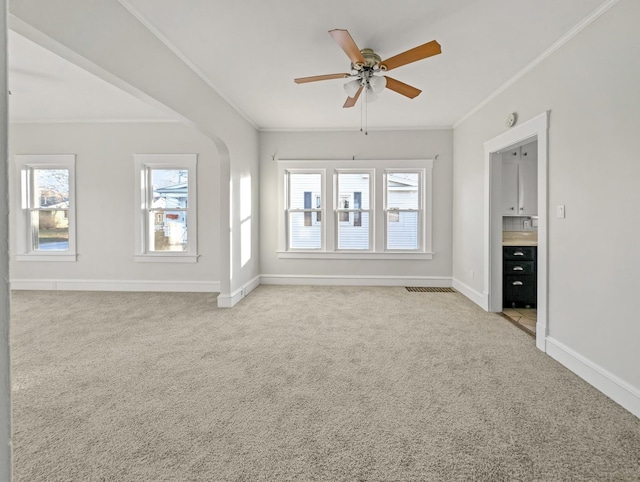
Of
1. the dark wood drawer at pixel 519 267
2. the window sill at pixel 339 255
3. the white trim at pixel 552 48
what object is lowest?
the dark wood drawer at pixel 519 267

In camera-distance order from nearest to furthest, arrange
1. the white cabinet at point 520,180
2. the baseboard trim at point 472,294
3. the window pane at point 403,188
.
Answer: the baseboard trim at point 472,294 < the white cabinet at point 520,180 < the window pane at point 403,188

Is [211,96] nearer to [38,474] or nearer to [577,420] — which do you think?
[38,474]

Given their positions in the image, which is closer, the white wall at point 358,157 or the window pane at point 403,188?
the white wall at point 358,157

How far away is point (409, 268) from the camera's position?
19.1 feet

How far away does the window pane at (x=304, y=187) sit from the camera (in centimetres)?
594

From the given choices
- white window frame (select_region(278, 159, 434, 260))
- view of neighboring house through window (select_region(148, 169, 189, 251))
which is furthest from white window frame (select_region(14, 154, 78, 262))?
white window frame (select_region(278, 159, 434, 260))

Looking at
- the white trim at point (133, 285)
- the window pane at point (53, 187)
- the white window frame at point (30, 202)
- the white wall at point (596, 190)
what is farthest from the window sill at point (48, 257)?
the white wall at point (596, 190)

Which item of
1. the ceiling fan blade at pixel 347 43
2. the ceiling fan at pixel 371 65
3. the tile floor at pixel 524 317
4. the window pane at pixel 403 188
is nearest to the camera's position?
the ceiling fan blade at pixel 347 43

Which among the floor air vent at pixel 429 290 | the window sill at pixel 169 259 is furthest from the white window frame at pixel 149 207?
the floor air vent at pixel 429 290

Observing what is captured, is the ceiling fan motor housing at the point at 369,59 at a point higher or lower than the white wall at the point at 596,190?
higher

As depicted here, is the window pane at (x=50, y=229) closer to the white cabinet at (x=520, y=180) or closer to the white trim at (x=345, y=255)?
the white trim at (x=345, y=255)

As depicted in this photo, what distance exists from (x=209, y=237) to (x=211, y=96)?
2311 mm

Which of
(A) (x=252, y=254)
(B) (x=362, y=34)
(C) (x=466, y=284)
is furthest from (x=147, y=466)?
(C) (x=466, y=284)

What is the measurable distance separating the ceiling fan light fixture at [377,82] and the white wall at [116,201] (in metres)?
3.14
